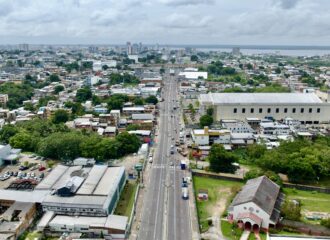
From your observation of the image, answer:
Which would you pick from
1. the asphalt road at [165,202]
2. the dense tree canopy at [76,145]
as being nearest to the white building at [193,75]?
the asphalt road at [165,202]

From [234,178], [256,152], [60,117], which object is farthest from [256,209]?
[60,117]

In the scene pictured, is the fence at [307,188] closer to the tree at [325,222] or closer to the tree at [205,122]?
the tree at [325,222]

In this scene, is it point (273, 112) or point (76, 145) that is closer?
point (76, 145)

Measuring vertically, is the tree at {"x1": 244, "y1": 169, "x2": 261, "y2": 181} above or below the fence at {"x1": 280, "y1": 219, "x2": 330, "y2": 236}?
above

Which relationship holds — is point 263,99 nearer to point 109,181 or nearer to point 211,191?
point 211,191

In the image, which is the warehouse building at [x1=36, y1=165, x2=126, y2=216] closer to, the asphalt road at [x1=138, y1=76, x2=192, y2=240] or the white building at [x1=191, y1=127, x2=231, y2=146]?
the asphalt road at [x1=138, y1=76, x2=192, y2=240]

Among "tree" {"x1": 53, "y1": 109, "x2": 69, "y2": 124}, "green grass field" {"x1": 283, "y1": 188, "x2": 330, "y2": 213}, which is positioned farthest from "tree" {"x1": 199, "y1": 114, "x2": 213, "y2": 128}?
"tree" {"x1": 53, "y1": 109, "x2": 69, "y2": 124}
